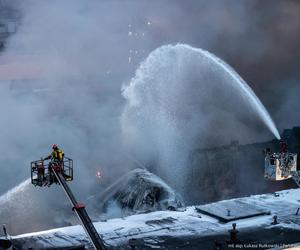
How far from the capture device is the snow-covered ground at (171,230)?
8406 millimetres

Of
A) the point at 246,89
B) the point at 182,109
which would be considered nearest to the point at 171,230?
the point at 182,109

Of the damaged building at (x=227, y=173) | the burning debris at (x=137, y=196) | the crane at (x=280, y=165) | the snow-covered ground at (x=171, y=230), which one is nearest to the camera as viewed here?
the snow-covered ground at (x=171, y=230)

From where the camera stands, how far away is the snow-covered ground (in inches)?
331

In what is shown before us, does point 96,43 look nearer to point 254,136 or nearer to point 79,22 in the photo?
point 79,22

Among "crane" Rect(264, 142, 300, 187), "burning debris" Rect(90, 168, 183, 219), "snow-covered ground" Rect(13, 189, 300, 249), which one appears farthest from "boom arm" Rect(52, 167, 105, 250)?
"burning debris" Rect(90, 168, 183, 219)

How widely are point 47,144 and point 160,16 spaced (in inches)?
356

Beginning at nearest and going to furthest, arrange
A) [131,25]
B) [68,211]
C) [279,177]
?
[279,177]
[68,211]
[131,25]

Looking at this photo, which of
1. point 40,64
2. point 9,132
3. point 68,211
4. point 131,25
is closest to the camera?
point 68,211

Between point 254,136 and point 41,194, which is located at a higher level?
point 254,136

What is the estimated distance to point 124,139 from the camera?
17297mm

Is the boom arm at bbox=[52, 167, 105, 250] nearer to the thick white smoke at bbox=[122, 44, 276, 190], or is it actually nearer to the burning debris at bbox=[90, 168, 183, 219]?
the burning debris at bbox=[90, 168, 183, 219]

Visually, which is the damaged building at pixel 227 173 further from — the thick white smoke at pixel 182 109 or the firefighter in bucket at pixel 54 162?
the firefighter in bucket at pixel 54 162

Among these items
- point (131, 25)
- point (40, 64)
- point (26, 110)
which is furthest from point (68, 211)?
point (131, 25)

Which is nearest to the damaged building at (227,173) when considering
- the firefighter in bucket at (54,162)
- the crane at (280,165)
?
the crane at (280,165)
